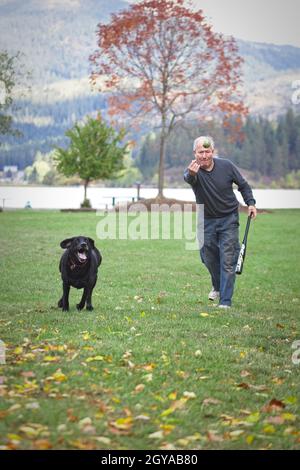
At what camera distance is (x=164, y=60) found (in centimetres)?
4344

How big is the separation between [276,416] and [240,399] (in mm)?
466

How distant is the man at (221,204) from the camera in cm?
1021

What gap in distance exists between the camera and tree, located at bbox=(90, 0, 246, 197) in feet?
142

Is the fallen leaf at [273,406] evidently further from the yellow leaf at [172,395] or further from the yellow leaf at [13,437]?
the yellow leaf at [13,437]

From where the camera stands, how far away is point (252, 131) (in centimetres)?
12225

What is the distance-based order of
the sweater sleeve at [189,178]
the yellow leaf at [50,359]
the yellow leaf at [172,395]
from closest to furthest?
the yellow leaf at [172,395], the yellow leaf at [50,359], the sweater sleeve at [189,178]

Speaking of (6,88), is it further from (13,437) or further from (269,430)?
(269,430)

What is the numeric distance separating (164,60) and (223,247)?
35.1 m

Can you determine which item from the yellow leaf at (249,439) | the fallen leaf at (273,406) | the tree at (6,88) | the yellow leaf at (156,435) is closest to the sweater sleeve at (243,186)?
the fallen leaf at (273,406)

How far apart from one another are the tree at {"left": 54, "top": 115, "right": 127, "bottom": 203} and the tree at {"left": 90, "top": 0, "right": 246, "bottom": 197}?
3.53m

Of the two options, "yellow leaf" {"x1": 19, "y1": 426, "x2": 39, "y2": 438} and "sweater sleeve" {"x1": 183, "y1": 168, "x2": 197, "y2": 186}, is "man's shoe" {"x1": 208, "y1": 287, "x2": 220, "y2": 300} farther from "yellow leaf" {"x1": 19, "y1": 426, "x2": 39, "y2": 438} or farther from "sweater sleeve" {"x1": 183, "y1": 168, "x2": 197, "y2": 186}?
"yellow leaf" {"x1": 19, "y1": 426, "x2": 39, "y2": 438}

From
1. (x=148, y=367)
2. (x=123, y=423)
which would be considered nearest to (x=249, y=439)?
(x=123, y=423)

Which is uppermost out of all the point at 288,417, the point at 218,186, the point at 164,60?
the point at 164,60

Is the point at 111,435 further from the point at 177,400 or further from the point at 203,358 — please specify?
the point at 203,358
